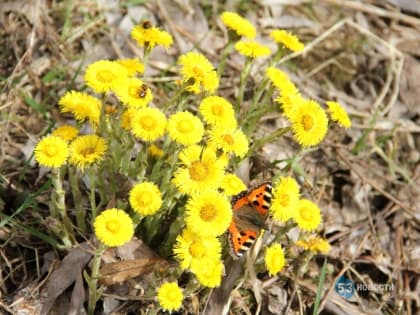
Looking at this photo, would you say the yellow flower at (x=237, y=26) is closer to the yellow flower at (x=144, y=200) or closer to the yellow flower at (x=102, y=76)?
the yellow flower at (x=102, y=76)

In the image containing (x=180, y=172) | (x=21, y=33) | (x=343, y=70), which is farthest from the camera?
(x=343, y=70)

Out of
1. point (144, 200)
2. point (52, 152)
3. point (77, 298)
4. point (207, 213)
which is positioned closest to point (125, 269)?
point (77, 298)

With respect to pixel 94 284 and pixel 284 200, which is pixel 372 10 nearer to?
pixel 284 200

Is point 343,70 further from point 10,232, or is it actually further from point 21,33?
point 10,232

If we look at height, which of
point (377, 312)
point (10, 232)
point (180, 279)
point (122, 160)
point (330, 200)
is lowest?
point (377, 312)

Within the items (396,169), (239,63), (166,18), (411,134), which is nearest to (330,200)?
(396,169)

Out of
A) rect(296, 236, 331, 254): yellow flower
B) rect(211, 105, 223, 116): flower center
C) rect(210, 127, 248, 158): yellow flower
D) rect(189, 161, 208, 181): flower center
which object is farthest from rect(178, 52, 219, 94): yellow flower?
rect(296, 236, 331, 254): yellow flower

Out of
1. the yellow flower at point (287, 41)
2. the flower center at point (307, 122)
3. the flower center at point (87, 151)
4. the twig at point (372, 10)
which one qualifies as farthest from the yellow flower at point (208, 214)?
the twig at point (372, 10)
